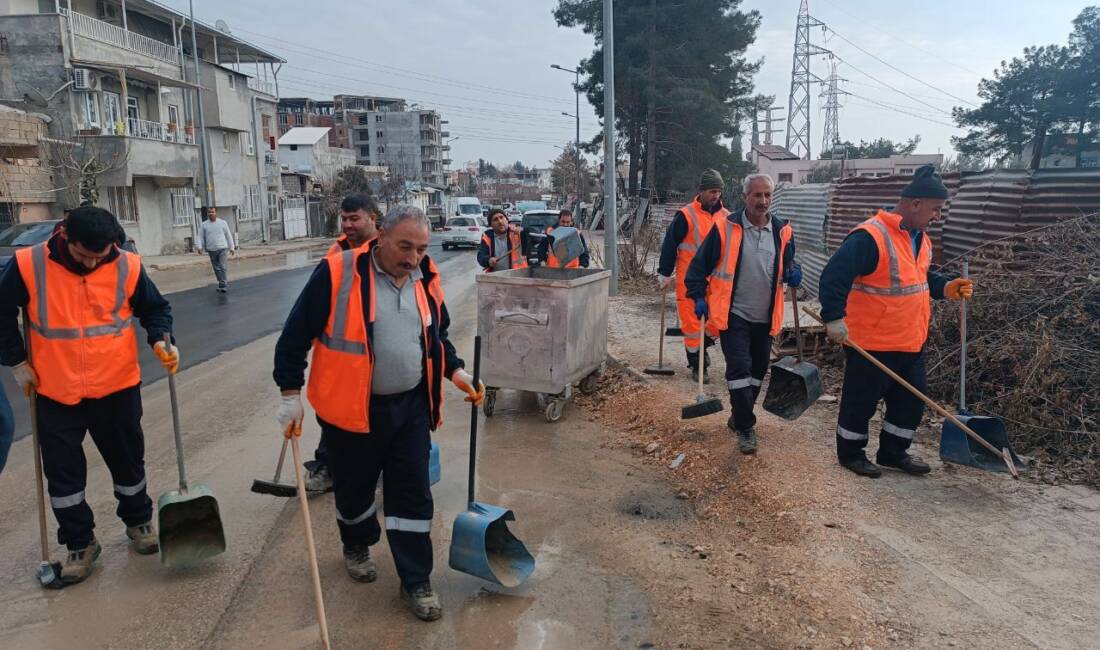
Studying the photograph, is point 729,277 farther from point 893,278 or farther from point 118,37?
point 118,37

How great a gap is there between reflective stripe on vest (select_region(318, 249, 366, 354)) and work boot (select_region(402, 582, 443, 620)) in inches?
42.8

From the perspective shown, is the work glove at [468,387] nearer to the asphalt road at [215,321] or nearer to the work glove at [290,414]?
the work glove at [290,414]

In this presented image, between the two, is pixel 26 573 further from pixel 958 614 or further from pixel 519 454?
pixel 958 614

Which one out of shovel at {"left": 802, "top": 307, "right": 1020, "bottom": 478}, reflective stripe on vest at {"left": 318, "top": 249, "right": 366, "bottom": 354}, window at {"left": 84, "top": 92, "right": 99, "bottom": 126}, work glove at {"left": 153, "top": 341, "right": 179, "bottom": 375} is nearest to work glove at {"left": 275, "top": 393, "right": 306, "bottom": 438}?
reflective stripe on vest at {"left": 318, "top": 249, "right": 366, "bottom": 354}

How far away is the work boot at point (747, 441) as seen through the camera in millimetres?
5020

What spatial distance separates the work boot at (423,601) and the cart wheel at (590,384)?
149 inches

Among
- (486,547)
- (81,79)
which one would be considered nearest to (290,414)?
(486,547)

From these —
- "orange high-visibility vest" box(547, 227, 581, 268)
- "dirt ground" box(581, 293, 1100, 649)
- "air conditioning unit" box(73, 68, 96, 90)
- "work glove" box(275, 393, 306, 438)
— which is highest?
"air conditioning unit" box(73, 68, 96, 90)

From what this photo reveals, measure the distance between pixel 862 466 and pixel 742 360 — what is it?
3.27 feet

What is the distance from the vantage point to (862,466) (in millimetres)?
4719

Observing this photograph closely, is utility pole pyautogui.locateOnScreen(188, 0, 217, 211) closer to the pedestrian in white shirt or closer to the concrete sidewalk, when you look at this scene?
the concrete sidewalk

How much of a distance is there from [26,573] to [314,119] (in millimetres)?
92354

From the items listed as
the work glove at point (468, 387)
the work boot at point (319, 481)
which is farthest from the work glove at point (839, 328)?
the work boot at point (319, 481)

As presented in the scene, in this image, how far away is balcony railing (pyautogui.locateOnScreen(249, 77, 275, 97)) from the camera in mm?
37856
